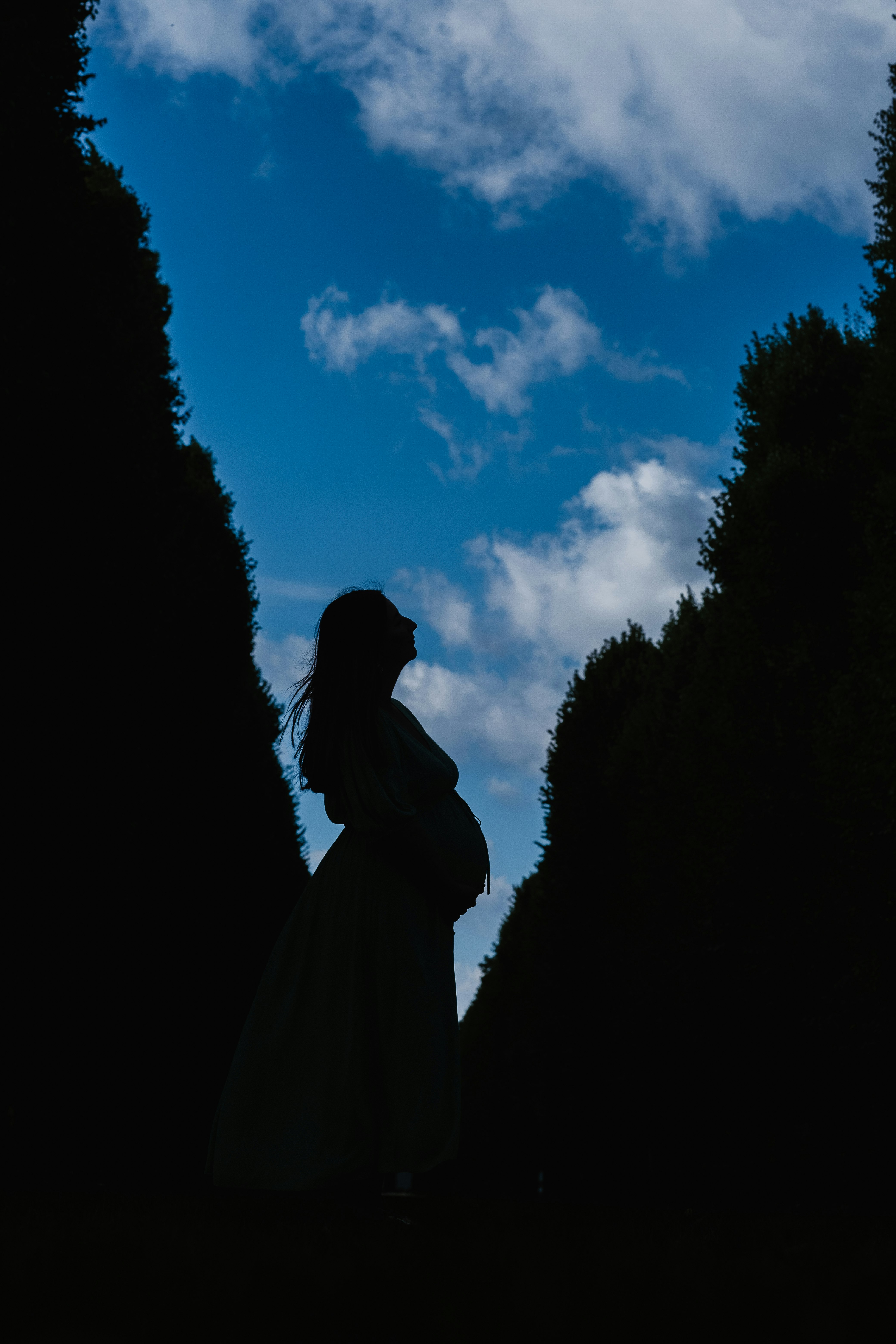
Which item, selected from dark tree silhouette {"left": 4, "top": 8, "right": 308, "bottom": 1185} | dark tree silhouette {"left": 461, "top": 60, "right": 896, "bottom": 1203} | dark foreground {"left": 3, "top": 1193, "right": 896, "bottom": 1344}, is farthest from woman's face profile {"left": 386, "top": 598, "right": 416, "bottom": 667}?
dark tree silhouette {"left": 461, "top": 60, "right": 896, "bottom": 1203}

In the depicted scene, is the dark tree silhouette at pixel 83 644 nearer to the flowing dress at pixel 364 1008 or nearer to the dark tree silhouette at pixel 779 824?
the flowing dress at pixel 364 1008

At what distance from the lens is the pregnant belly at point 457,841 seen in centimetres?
475

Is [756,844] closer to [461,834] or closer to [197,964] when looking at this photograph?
[197,964]

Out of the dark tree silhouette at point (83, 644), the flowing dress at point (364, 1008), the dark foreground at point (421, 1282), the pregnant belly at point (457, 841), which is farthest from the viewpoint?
the dark tree silhouette at point (83, 644)

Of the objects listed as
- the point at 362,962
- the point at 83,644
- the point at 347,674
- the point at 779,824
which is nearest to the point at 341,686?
the point at 347,674

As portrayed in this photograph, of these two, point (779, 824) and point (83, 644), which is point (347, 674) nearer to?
point (83, 644)

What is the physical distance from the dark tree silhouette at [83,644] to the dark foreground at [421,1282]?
352 inches

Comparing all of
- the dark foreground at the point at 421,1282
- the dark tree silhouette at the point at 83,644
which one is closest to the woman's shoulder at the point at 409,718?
the dark foreground at the point at 421,1282

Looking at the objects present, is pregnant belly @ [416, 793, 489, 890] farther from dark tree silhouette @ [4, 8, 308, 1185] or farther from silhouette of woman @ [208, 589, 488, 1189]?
dark tree silhouette @ [4, 8, 308, 1185]

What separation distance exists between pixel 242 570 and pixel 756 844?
1280cm

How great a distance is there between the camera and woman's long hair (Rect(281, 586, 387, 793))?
4.73m

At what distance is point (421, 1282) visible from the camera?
2.58m

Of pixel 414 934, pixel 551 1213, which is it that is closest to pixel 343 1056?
pixel 414 934

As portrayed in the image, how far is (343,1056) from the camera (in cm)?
443
